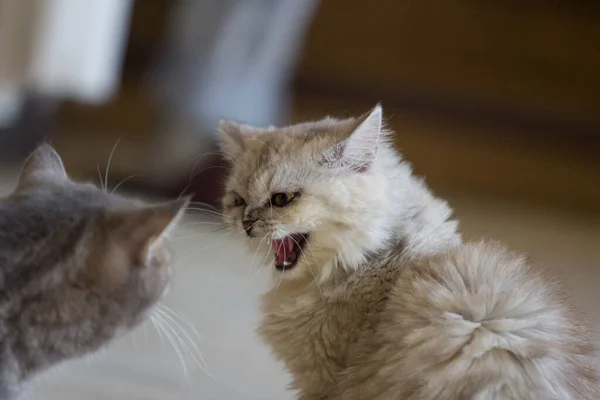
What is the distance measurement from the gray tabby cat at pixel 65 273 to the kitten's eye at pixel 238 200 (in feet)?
1.05

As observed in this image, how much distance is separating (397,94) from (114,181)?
1407 millimetres

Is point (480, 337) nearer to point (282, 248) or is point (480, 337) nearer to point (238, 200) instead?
point (282, 248)

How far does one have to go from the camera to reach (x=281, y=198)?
1.23 meters

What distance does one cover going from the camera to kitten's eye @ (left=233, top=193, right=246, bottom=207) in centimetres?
132

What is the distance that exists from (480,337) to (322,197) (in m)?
0.36

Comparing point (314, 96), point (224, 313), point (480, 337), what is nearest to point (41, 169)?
point (480, 337)

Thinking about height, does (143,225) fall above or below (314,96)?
above

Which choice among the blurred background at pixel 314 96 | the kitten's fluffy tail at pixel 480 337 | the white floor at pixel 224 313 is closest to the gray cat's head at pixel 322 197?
the kitten's fluffy tail at pixel 480 337

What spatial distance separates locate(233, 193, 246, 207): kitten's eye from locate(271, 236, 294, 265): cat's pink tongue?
99 millimetres

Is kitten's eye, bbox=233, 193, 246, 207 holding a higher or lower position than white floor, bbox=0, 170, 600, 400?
higher

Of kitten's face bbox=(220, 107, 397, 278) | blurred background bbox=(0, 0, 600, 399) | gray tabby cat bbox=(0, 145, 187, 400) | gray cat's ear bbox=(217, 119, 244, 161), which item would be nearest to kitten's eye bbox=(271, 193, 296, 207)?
kitten's face bbox=(220, 107, 397, 278)

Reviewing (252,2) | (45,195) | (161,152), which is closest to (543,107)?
(252,2)

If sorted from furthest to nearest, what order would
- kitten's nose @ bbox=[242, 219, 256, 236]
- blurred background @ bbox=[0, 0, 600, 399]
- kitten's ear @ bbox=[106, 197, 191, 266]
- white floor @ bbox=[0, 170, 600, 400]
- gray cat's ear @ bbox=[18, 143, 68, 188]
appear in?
1. blurred background @ bbox=[0, 0, 600, 399]
2. white floor @ bbox=[0, 170, 600, 400]
3. kitten's nose @ bbox=[242, 219, 256, 236]
4. gray cat's ear @ bbox=[18, 143, 68, 188]
5. kitten's ear @ bbox=[106, 197, 191, 266]

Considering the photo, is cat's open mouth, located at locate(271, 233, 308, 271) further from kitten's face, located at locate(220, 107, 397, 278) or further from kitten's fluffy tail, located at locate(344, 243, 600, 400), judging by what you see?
kitten's fluffy tail, located at locate(344, 243, 600, 400)
